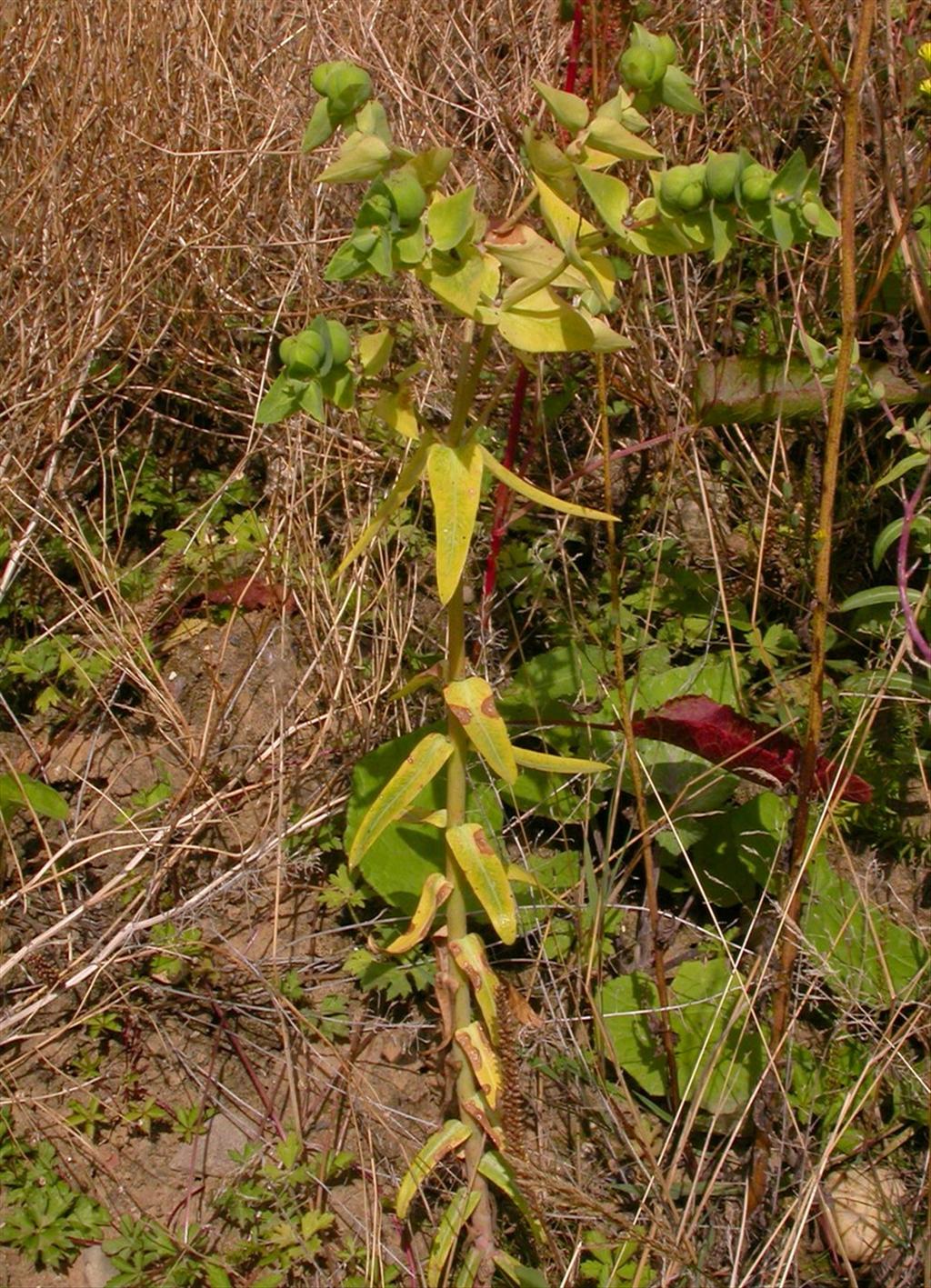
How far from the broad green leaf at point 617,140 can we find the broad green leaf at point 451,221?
18cm

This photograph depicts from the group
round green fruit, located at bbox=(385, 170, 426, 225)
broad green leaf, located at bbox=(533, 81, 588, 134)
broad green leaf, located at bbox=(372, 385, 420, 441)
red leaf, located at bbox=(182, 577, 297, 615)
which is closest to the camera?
round green fruit, located at bbox=(385, 170, 426, 225)

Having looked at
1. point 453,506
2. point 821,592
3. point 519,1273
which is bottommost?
point 519,1273

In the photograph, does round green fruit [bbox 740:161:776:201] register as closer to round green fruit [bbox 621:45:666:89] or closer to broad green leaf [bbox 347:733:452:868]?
round green fruit [bbox 621:45:666:89]

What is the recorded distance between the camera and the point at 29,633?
7.04 feet

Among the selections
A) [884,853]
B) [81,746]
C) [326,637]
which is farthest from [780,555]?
[81,746]

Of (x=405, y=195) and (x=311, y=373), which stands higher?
(x=405, y=195)

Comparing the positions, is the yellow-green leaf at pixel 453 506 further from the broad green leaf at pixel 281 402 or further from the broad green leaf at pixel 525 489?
the broad green leaf at pixel 281 402

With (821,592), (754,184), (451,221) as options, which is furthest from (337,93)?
(821,592)

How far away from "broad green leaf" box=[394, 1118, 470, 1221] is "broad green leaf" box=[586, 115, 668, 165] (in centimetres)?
105

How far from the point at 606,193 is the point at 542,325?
128 millimetres

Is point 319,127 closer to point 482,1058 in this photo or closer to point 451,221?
point 451,221

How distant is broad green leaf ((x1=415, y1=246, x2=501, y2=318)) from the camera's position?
106 centimetres

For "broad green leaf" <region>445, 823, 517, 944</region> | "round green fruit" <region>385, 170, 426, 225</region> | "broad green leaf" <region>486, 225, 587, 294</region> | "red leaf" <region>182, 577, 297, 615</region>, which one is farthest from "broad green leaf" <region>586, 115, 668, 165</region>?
"red leaf" <region>182, 577, 297, 615</region>

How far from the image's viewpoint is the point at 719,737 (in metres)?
1.63
